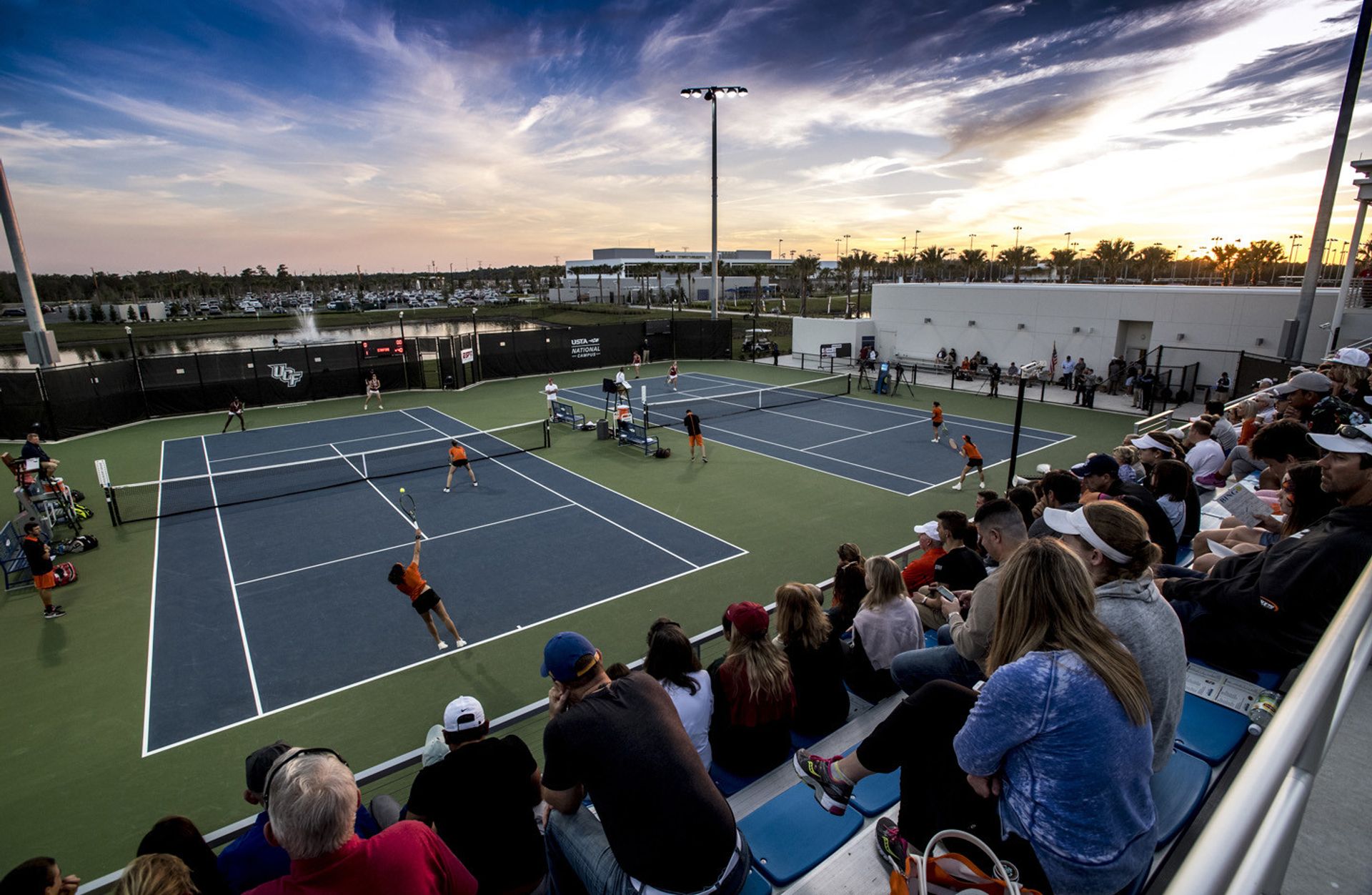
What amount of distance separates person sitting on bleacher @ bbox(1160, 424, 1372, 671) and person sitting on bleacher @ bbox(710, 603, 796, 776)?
310 centimetres

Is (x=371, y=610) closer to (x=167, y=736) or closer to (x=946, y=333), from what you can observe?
(x=167, y=736)

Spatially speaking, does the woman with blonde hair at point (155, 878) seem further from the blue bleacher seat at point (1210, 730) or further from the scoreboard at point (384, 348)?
the scoreboard at point (384, 348)

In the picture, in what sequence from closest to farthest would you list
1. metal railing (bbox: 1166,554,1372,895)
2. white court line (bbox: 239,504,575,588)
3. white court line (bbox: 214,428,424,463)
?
metal railing (bbox: 1166,554,1372,895) < white court line (bbox: 239,504,575,588) < white court line (bbox: 214,428,424,463)

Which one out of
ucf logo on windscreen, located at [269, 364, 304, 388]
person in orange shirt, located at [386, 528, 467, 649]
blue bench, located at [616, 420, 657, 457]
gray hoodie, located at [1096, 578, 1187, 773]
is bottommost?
blue bench, located at [616, 420, 657, 457]

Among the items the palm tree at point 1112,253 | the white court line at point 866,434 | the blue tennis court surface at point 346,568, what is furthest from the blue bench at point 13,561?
the palm tree at point 1112,253

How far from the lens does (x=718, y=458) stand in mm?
20891

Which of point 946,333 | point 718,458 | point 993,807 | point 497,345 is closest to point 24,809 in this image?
point 993,807

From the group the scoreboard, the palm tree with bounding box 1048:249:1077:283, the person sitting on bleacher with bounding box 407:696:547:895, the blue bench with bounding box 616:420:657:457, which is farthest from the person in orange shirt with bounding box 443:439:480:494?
the palm tree with bounding box 1048:249:1077:283

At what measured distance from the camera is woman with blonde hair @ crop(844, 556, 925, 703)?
18.8 feet

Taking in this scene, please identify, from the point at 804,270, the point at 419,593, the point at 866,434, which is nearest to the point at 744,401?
the point at 866,434

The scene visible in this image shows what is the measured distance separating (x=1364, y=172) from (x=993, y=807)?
25086 mm

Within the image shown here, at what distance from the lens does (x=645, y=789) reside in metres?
3.35

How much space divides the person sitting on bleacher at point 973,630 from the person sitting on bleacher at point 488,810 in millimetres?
2612

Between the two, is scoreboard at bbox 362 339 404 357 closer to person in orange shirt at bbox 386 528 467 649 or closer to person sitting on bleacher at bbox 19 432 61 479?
person sitting on bleacher at bbox 19 432 61 479
